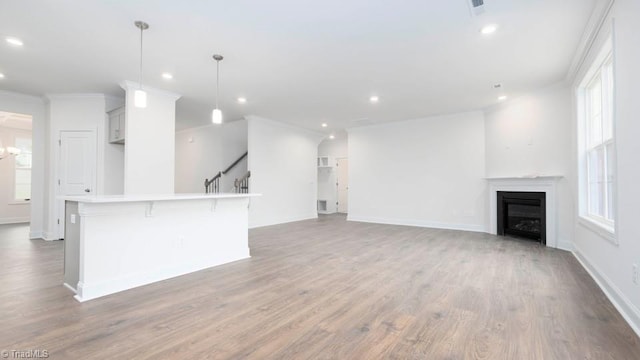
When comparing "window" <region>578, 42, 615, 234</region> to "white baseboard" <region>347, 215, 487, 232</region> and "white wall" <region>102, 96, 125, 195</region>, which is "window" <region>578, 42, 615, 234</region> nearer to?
"white baseboard" <region>347, 215, 487, 232</region>

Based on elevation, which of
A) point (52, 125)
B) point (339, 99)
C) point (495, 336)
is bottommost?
point (495, 336)

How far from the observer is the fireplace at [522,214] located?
517cm

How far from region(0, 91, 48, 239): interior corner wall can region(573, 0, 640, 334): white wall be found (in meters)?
8.45

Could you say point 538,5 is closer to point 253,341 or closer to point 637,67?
point 637,67

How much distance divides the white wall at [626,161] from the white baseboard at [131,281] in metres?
4.05

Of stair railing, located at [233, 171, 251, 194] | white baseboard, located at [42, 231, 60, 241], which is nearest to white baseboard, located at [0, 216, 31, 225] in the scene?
white baseboard, located at [42, 231, 60, 241]

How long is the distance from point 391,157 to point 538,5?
17.0 ft

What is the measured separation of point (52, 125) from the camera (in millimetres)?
5543

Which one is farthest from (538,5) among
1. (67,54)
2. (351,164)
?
(351,164)

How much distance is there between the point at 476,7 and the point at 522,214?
4.46 meters

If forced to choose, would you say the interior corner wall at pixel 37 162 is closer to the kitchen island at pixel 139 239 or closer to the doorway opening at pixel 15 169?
the doorway opening at pixel 15 169

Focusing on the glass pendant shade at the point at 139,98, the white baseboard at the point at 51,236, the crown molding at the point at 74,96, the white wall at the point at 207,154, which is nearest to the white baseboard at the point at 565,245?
the glass pendant shade at the point at 139,98

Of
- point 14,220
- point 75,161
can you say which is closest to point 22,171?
point 14,220

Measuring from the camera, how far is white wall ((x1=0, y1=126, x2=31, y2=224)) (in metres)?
7.77
